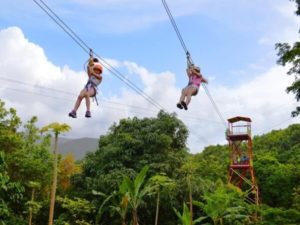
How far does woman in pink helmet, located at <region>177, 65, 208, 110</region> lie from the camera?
8477 millimetres

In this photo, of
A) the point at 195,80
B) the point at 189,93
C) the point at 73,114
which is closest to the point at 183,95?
the point at 189,93

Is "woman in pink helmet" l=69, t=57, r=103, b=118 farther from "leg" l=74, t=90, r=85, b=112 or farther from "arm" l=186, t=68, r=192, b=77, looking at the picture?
"arm" l=186, t=68, r=192, b=77

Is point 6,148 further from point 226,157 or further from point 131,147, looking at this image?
point 226,157

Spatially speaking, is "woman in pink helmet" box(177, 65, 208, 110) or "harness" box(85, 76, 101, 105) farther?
"woman in pink helmet" box(177, 65, 208, 110)

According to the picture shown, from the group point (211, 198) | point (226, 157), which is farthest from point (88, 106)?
point (226, 157)

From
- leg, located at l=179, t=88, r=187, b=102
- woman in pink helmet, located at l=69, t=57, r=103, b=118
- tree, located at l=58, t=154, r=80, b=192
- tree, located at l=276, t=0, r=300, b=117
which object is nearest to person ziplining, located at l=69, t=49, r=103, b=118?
woman in pink helmet, located at l=69, t=57, r=103, b=118

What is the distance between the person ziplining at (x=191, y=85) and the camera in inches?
334

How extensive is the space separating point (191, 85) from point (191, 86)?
0.02m

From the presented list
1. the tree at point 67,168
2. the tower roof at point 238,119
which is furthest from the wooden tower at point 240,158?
the tree at point 67,168

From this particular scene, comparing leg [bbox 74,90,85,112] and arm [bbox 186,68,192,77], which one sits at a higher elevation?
arm [bbox 186,68,192,77]

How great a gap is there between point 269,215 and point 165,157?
5.83 m

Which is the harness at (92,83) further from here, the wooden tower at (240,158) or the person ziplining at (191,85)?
the wooden tower at (240,158)

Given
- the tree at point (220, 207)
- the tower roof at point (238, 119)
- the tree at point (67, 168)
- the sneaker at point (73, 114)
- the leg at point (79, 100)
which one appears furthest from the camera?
the tree at point (67, 168)

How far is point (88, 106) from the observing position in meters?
7.95
